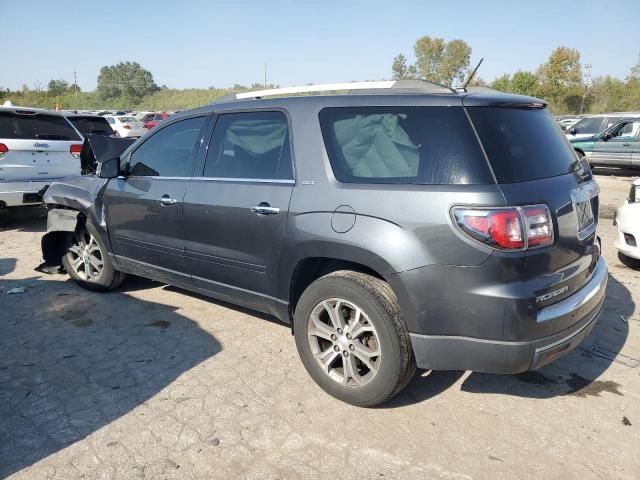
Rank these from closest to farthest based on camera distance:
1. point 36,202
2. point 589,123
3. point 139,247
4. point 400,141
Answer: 1. point 400,141
2. point 139,247
3. point 36,202
4. point 589,123

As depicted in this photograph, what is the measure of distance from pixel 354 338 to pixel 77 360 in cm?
205

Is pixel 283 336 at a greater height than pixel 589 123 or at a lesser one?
lesser

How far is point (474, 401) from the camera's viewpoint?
307 cm

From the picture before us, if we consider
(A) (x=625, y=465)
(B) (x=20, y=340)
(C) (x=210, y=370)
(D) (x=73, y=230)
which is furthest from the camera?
(D) (x=73, y=230)

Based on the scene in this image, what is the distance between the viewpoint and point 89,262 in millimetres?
4977

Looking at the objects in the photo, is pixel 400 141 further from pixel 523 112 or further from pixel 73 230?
→ pixel 73 230

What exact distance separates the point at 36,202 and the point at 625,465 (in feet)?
25.0

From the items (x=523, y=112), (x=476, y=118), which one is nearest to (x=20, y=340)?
(x=476, y=118)

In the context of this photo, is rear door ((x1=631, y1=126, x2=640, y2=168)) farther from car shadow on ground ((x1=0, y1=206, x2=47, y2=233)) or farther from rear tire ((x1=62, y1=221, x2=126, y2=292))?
car shadow on ground ((x1=0, y1=206, x2=47, y2=233))

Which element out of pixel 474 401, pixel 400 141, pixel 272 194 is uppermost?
pixel 400 141

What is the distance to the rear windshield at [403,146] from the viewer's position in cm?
254

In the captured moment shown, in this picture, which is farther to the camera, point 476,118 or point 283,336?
point 283,336

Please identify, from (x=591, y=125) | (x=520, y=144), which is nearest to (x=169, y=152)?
(x=520, y=144)

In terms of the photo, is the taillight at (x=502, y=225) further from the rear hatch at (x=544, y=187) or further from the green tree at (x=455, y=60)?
the green tree at (x=455, y=60)
